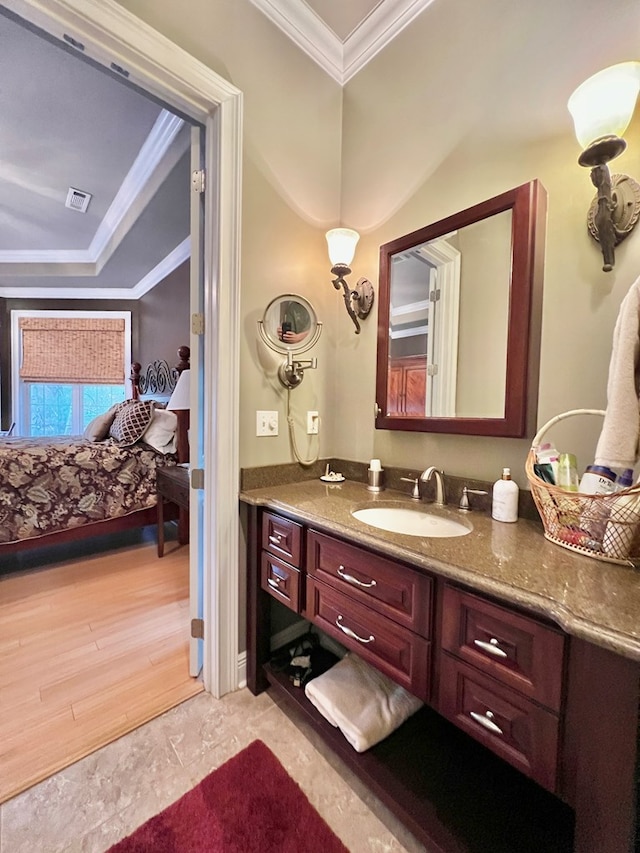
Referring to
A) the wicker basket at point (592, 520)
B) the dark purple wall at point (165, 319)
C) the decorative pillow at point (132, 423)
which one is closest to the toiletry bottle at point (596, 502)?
the wicker basket at point (592, 520)

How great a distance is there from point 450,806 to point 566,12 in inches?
90.5

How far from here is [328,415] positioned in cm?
181

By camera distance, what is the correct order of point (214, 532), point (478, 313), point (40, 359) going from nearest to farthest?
1. point (478, 313)
2. point (214, 532)
3. point (40, 359)

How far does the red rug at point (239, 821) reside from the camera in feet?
3.08

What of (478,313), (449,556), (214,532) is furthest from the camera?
(214,532)

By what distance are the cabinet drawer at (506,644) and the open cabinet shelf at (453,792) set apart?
480 mm

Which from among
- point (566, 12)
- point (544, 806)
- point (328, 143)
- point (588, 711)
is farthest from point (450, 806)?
point (328, 143)

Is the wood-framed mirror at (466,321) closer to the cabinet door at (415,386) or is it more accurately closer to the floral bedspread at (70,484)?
the cabinet door at (415,386)

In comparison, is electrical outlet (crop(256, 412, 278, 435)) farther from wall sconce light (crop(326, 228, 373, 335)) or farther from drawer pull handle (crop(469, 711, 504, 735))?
drawer pull handle (crop(469, 711, 504, 735))

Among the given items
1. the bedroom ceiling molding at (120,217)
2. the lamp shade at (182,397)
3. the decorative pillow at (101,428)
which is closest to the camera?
the bedroom ceiling molding at (120,217)

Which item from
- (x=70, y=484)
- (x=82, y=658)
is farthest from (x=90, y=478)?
(x=82, y=658)

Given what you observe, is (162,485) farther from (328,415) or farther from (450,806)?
(450,806)

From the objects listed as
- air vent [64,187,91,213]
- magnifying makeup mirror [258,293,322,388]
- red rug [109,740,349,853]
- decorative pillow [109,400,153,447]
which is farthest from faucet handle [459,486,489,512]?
air vent [64,187,91,213]

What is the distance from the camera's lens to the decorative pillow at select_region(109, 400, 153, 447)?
287 cm
